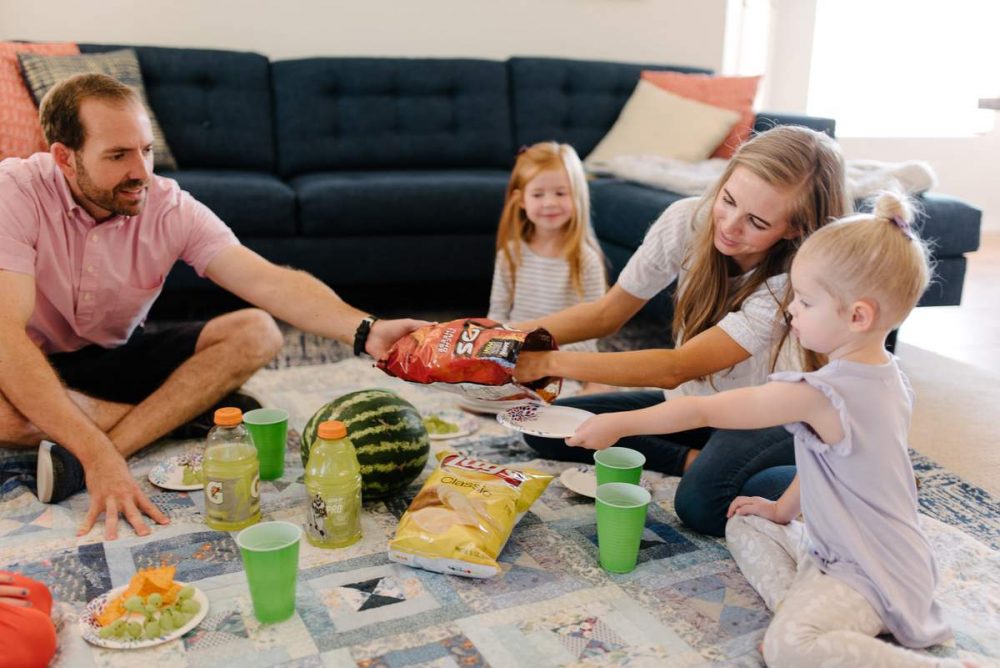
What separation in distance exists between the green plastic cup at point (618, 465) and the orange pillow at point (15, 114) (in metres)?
2.44

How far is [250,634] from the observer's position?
4.92 ft

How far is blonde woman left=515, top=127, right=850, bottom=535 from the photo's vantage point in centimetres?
181

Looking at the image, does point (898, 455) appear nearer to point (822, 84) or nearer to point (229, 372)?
point (229, 372)

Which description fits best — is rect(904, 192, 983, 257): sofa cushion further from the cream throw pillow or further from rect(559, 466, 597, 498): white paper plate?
rect(559, 466, 597, 498): white paper plate

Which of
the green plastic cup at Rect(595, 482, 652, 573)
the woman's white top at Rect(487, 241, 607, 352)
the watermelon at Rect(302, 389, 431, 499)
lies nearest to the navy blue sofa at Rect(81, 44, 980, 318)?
the woman's white top at Rect(487, 241, 607, 352)

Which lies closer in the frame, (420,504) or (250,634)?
(250,634)

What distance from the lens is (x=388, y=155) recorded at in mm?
4137

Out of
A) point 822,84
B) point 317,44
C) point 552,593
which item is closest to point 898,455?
point 552,593

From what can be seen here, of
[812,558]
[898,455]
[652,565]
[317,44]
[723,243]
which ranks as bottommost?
[652,565]

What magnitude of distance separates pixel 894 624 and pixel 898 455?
0.27m

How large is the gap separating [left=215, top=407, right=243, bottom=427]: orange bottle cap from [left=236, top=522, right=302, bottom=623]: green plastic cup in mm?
282

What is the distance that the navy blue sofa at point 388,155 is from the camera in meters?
3.47

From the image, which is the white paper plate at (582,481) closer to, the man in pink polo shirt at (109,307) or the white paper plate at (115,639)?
the man in pink polo shirt at (109,307)

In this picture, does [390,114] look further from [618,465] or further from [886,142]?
[886,142]
